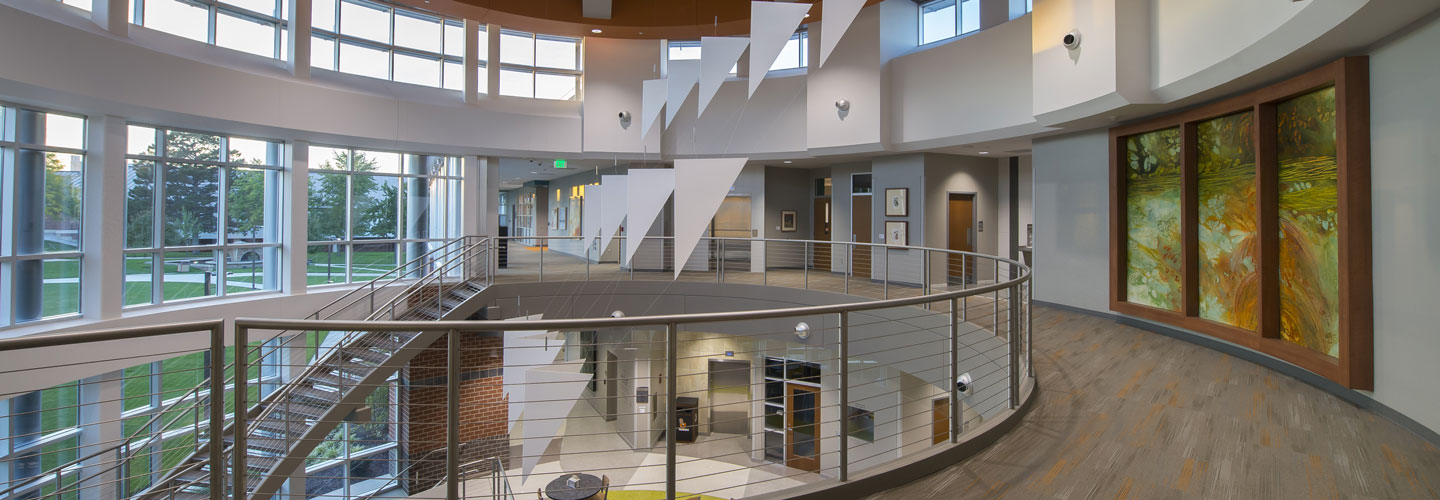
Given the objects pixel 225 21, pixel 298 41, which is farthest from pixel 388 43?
pixel 225 21

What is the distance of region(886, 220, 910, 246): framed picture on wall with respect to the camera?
10.0m

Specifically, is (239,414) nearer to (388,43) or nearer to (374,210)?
(374,210)

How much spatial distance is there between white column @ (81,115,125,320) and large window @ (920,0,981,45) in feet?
32.0

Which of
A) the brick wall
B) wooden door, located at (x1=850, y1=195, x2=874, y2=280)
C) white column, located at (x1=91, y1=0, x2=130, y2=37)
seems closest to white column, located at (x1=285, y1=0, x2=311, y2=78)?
white column, located at (x1=91, y1=0, x2=130, y2=37)

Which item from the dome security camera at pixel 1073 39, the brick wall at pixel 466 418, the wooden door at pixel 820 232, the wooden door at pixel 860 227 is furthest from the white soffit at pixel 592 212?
the wooden door at pixel 820 232

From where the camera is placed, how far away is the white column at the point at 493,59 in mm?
10039

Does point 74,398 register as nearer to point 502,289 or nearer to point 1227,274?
point 502,289

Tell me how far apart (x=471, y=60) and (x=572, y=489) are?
6884mm

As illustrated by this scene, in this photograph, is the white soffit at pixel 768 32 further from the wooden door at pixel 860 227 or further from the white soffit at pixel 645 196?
the wooden door at pixel 860 227

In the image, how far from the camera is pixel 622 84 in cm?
1053

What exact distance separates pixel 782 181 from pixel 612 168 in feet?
9.98

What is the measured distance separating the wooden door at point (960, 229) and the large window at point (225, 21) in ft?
31.3

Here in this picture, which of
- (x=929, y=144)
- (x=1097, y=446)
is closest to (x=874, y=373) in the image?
(x=929, y=144)

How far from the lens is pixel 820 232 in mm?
12148
